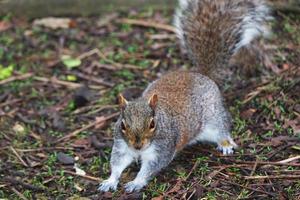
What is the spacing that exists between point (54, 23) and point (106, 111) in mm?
1509

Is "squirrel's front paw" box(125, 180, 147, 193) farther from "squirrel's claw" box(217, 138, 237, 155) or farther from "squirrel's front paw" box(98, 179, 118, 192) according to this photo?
"squirrel's claw" box(217, 138, 237, 155)

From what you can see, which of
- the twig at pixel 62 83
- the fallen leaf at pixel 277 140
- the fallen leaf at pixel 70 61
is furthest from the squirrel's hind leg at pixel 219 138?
the fallen leaf at pixel 70 61

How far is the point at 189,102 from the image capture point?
153 inches

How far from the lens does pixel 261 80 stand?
4.59 metres

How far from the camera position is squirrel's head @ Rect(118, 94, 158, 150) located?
3314 mm

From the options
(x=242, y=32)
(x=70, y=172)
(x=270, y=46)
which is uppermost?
(x=242, y=32)

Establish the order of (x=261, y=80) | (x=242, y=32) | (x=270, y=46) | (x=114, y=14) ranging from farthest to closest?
(x=114, y=14)
(x=270, y=46)
(x=261, y=80)
(x=242, y=32)

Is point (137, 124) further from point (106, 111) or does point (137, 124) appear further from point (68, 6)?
point (68, 6)

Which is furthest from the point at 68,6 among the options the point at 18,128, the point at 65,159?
the point at 65,159

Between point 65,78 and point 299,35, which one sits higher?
point 299,35

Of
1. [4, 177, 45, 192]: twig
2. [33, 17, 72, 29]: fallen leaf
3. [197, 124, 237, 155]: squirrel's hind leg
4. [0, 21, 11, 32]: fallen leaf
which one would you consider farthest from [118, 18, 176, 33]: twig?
[4, 177, 45, 192]: twig

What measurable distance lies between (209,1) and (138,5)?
165 centimetres

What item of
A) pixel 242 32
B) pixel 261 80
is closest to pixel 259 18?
pixel 242 32

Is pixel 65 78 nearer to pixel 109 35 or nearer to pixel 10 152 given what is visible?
pixel 109 35
